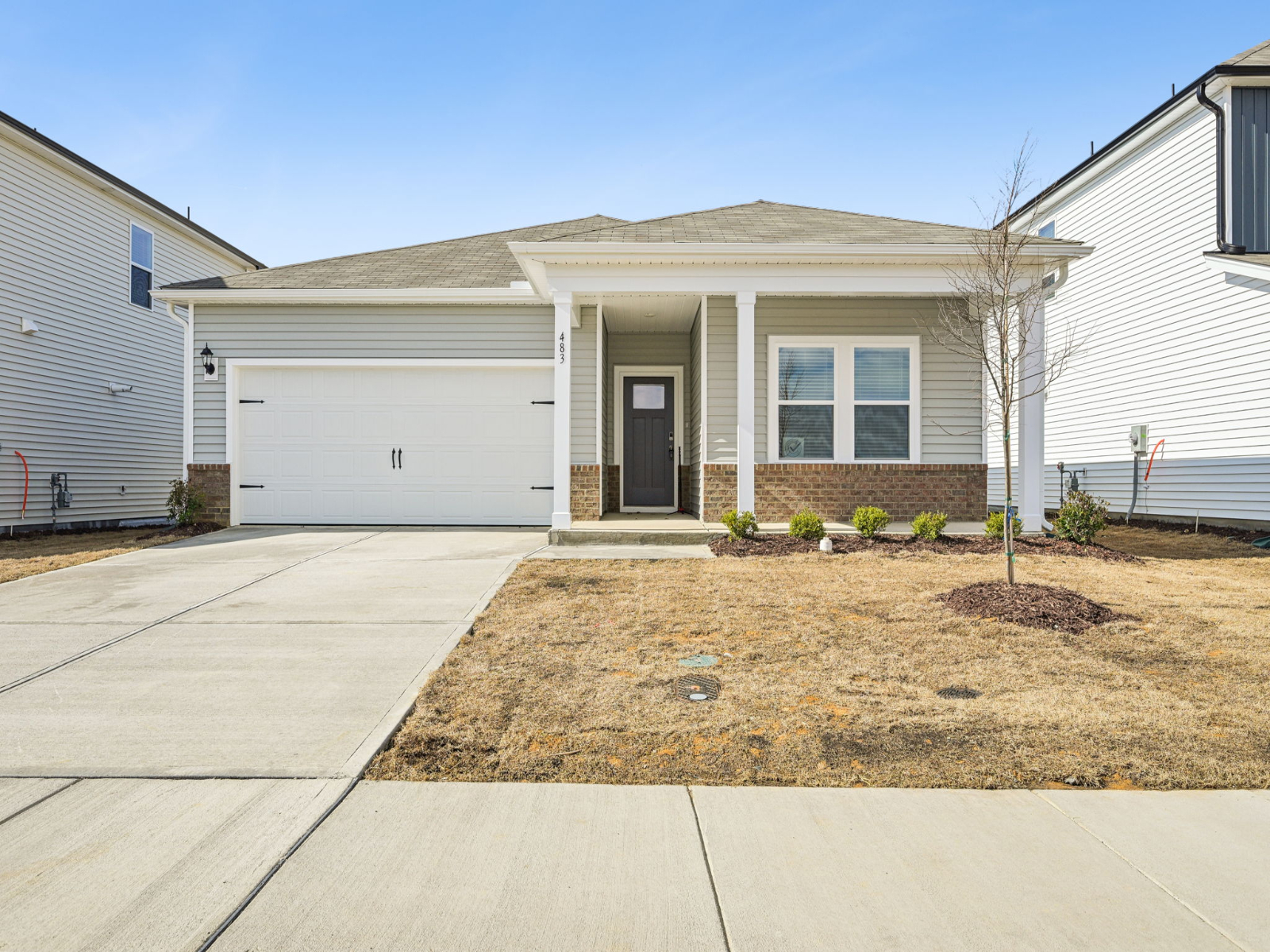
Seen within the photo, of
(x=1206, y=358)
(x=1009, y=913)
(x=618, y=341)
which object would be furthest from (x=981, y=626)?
(x=1206, y=358)

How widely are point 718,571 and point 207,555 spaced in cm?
505

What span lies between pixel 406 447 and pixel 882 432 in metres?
6.28

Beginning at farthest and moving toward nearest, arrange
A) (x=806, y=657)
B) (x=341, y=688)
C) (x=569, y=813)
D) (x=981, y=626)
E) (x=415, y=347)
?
1. (x=415, y=347)
2. (x=981, y=626)
3. (x=806, y=657)
4. (x=341, y=688)
5. (x=569, y=813)

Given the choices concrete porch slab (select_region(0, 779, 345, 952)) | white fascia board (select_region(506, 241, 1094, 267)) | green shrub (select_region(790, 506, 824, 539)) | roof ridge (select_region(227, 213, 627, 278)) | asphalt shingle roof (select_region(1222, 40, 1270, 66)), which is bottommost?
concrete porch slab (select_region(0, 779, 345, 952))

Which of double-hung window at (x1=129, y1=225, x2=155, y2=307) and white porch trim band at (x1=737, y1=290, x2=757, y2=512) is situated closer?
white porch trim band at (x1=737, y1=290, x2=757, y2=512)

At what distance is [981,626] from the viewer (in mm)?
4871

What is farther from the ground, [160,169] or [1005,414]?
[160,169]

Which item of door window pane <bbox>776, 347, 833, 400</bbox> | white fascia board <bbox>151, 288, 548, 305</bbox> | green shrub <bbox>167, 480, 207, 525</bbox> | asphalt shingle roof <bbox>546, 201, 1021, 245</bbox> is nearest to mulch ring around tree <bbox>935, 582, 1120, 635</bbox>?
asphalt shingle roof <bbox>546, 201, 1021, 245</bbox>

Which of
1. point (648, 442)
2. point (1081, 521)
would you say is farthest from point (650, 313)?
point (1081, 521)

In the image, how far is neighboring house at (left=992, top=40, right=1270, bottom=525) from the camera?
33.7ft

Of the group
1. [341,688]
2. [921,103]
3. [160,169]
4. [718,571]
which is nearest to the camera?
[341,688]

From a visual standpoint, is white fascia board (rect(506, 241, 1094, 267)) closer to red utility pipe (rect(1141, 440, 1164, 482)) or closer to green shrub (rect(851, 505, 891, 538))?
green shrub (rect(851, 505, 891, 538))

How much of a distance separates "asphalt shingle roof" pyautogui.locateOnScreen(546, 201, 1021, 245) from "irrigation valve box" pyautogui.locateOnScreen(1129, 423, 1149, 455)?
A: 5.21 meters

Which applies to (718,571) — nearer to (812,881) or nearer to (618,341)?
(812,881)
